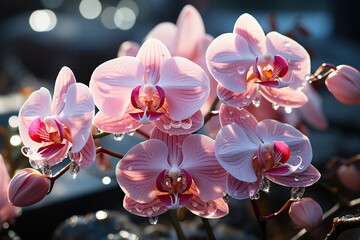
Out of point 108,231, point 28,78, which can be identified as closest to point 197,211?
point 108,231

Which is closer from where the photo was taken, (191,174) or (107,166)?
(191,174)

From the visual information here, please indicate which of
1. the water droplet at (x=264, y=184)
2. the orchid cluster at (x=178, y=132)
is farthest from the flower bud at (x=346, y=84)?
the water droplet at (x=264, y=184)

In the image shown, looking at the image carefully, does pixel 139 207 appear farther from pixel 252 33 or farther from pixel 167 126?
pixel 252 33

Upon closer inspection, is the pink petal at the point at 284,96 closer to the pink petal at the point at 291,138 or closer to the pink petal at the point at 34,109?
the pink petal at the point at 291,138

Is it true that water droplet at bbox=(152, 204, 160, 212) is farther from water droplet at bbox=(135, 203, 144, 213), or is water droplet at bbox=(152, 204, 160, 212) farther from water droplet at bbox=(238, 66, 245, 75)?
water droplet at bbox=(238, 66, 245, 75)

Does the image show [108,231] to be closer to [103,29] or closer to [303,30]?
[303,30]

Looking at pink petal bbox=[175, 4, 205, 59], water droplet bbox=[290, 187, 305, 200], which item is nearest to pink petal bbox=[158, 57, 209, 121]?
water droplet bbox=[290, 187, 305, 200]
